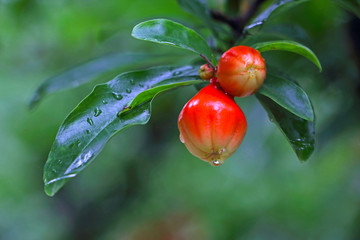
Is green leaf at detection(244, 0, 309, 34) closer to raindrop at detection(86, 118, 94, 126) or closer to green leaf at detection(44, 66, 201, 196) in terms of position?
green leaf at detection(44, 66, 201, 196)

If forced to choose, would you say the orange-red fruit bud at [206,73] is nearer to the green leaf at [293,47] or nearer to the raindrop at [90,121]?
the green leaf at [293,47]

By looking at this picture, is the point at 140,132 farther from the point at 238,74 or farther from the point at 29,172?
the point at 238,74

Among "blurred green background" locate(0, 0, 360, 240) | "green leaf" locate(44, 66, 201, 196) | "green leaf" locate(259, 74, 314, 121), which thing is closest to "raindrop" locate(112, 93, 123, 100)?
"green leaf" locate(44, 66, 201, 196)

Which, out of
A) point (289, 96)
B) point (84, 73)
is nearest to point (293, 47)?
point (289, 96)

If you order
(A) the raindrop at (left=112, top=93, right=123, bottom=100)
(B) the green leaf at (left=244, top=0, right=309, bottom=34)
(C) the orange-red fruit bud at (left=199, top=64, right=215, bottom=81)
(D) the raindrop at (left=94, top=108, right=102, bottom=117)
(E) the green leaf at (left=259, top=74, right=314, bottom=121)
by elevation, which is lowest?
(E) the green leaf at (left=259, top=74, right=314, bottom=121)

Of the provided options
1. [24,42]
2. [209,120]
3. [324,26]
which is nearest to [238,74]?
[209,120]

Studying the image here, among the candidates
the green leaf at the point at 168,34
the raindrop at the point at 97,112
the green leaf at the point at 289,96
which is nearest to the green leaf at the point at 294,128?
the green leaf at the point at 289,96
